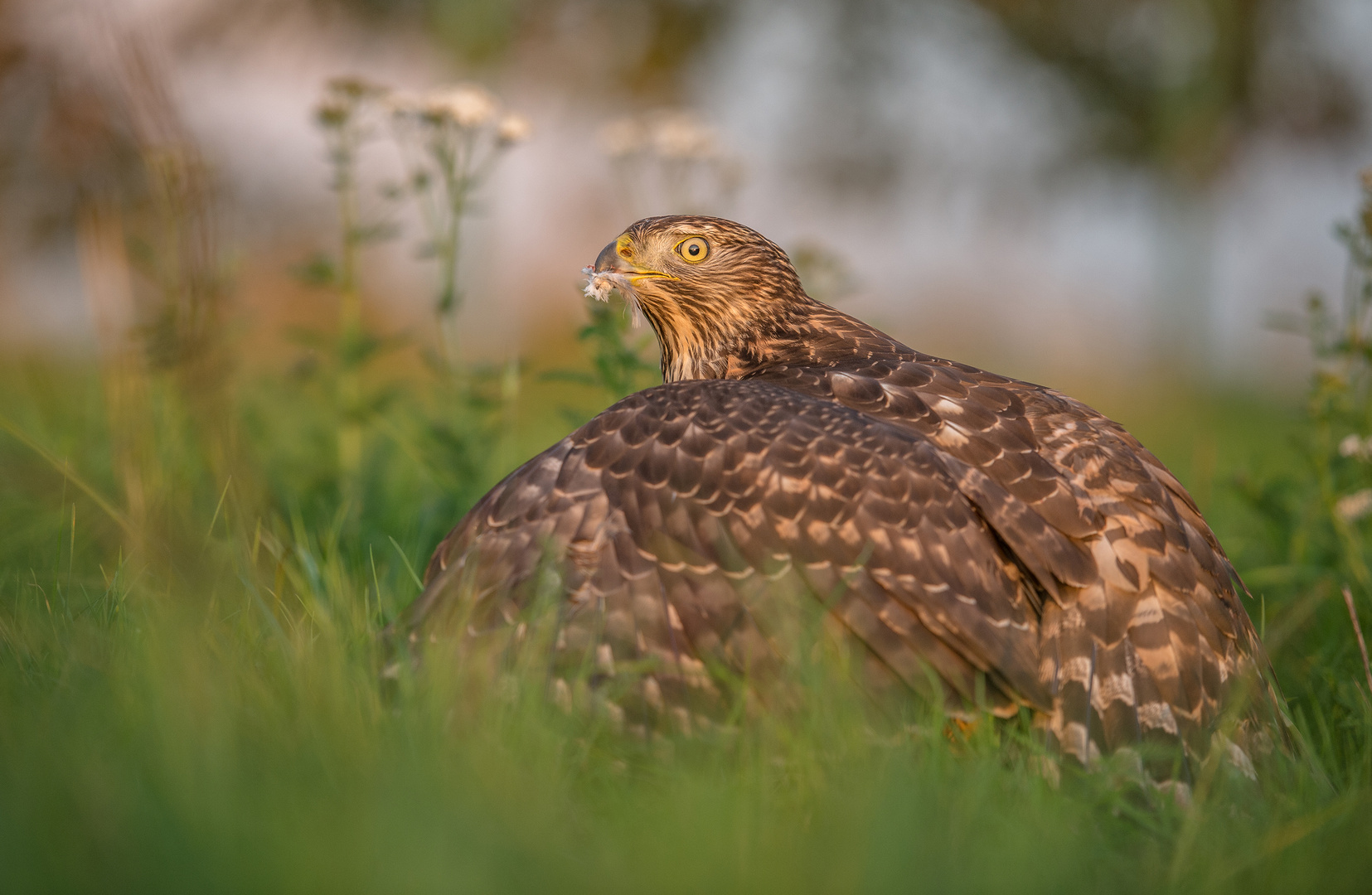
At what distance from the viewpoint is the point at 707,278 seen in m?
4.41

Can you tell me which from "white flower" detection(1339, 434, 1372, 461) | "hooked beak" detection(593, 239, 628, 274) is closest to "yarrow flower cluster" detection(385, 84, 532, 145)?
"hooked beak" detection(593, 239, 628, 274)

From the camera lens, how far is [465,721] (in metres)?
2.47

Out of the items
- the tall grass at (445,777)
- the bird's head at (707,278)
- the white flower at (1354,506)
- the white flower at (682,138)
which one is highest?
the white flower at (682,138)

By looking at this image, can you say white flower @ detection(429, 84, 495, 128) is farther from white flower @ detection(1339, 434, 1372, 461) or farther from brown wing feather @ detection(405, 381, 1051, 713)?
white flower @ detection(1339, 434, 1372, 461)

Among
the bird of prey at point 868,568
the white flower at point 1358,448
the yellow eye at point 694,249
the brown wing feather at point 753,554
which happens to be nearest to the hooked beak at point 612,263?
the yellow eye at point 694,249

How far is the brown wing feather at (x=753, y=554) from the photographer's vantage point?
271cm

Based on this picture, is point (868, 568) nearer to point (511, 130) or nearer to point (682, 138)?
point (511, 130)

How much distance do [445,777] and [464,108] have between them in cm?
327

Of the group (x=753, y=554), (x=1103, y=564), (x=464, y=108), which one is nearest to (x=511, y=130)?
(x=464, y=108)

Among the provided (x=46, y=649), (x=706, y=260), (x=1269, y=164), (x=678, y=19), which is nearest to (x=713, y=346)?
(x=706, y=260)

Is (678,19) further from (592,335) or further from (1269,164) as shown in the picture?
(592,335)

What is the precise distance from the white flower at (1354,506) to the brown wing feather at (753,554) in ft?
7.63

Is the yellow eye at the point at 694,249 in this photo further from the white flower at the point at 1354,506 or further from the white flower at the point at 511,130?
the white flower at the point at 1354,506

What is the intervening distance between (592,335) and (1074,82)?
1354 cm
